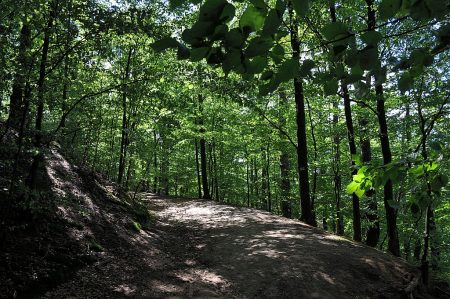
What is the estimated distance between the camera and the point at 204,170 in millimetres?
20703

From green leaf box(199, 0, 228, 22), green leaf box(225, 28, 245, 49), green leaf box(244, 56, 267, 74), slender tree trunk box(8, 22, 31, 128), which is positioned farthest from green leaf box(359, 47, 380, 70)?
slender tree trunk box(8, 22, 31, 128)

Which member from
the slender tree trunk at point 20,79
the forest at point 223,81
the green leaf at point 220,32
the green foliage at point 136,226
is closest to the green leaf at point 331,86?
the forest at point 223,81

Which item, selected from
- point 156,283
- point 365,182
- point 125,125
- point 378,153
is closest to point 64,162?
point 125,125

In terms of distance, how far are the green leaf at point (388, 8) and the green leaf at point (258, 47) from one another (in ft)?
1.39

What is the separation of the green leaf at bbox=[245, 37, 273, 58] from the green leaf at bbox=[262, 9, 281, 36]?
7 cm

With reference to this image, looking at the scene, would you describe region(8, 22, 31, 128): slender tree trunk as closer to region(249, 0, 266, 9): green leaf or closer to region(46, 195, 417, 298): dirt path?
region(46, 195, 417, 298): dirt path

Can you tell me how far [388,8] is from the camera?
3.79 ft

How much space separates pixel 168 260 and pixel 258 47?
787 centimetres

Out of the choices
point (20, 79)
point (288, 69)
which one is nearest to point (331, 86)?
point (288, 69)

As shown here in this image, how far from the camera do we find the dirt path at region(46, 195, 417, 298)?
652 centimetres

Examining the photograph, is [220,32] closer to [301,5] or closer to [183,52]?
[183,52]

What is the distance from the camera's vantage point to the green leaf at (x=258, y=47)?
105cm

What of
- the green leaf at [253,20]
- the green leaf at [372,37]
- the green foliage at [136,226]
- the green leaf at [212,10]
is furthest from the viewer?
the green foliage at [136,226]

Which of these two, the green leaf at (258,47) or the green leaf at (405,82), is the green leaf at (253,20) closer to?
the green leaf at (258,47)
